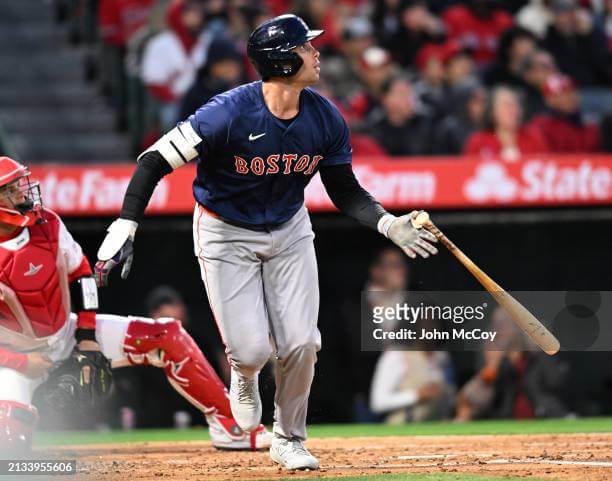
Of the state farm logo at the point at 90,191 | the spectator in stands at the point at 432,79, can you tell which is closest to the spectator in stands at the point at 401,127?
the spectator in stands at the point at 432,79

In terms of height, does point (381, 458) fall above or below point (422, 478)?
below

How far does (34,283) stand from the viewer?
610 centimetres

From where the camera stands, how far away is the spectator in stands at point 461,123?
400 inches

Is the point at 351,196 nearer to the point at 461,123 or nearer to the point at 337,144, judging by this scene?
the point at 337,144

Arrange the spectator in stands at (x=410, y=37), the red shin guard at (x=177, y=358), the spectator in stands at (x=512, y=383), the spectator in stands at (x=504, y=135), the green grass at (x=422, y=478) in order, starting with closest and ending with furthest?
the green grass at (x=422, y=478), the red shin guard at (x=177, y=358), the spectator in stands at (x=512, y=383), the spectator in stands at (x=504, y=135), the spectator in stands at (x=410, y=37)

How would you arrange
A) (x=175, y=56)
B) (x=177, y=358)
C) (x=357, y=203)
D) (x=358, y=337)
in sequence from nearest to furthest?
(x=357, y=203) → (x=177, y=358) → (x=358, y=337) → (x=175, y=56)

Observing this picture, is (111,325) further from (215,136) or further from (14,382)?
(215,136)

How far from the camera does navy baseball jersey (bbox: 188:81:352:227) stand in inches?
209

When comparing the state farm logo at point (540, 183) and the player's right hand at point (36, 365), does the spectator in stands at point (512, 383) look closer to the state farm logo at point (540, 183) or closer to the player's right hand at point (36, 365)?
the state farm logo at point (540, 183)

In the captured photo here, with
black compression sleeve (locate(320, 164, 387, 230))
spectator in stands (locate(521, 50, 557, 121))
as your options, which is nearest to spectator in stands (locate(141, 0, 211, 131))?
spectator in stands (locate(521, 50, 557, 121))

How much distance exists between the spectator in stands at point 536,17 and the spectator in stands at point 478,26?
0.62ft

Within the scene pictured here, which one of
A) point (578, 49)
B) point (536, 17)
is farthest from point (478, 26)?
point (578, 49)

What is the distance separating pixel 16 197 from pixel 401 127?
15.2 ft

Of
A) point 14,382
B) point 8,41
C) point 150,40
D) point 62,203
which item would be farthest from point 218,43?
point 14,382
